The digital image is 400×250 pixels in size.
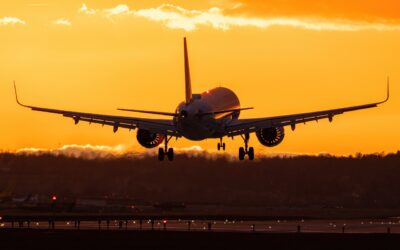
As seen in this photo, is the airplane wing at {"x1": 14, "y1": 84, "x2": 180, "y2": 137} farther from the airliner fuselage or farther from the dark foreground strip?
the dark foreground strip

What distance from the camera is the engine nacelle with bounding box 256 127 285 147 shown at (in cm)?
13675

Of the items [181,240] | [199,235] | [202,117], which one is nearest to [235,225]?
[199,235]

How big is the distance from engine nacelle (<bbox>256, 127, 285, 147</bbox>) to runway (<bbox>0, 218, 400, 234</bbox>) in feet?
34.1

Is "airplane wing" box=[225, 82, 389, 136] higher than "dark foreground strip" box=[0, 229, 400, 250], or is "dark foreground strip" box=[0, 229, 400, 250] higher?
"airplane wing" box=[225, 82, 389, 136]

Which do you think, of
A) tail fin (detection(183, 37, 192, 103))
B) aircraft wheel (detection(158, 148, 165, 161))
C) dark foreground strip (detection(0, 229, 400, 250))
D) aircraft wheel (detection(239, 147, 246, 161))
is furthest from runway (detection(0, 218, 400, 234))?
tail fin (detection(183, 37, 192, 103))

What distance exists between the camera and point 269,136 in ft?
449

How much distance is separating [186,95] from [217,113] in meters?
4.92

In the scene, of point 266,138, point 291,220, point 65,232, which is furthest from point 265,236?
point 291,220

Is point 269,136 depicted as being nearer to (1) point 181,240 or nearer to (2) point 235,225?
(2) point 235,225

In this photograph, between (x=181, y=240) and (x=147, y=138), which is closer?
(x=181, y=240)

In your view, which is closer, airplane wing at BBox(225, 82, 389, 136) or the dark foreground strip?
the dark foreground strip

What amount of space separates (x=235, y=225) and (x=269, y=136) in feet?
74.2

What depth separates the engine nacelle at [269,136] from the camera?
5384 inches

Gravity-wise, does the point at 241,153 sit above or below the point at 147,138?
below
